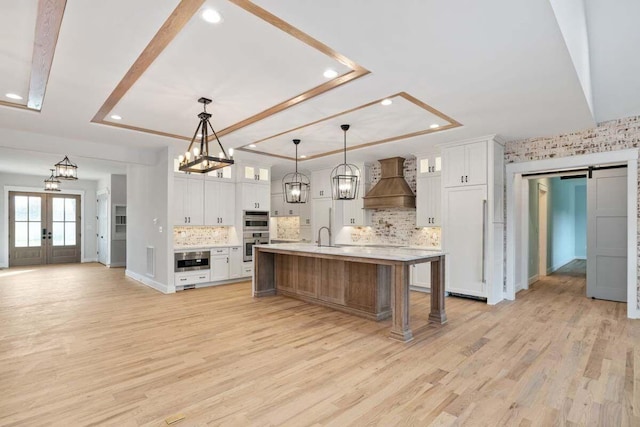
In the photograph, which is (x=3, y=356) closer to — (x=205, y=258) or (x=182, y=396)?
(x=182, y=396)

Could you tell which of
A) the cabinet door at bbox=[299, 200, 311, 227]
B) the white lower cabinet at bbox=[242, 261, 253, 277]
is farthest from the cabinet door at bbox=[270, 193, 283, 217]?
the white lower cabinet at bbox=[242, 261, 253, 277]

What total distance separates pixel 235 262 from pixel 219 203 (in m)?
1.36

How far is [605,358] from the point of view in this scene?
11.2 feet

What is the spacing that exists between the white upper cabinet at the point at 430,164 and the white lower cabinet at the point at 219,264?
448 centimetres

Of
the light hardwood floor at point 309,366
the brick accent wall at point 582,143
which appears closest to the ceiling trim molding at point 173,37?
the light hardwood floor at point 309,366

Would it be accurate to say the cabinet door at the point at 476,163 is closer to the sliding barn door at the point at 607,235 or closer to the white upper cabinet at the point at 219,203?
the sliding barn door at the point at 607,235

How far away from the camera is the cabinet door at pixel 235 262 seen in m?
7.53

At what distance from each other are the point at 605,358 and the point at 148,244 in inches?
304

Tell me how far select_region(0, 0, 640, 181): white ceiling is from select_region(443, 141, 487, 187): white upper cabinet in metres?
0.56

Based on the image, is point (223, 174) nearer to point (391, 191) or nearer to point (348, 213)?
point (348, 213)

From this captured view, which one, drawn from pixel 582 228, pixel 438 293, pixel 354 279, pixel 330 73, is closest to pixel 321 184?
pixel 354 279

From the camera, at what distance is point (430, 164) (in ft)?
22.3

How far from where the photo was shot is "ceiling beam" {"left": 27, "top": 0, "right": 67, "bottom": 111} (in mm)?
2387

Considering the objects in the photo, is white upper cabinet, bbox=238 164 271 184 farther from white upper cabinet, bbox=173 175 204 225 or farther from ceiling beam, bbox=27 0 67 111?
ceiling beam, bbox=27 0 67 111
